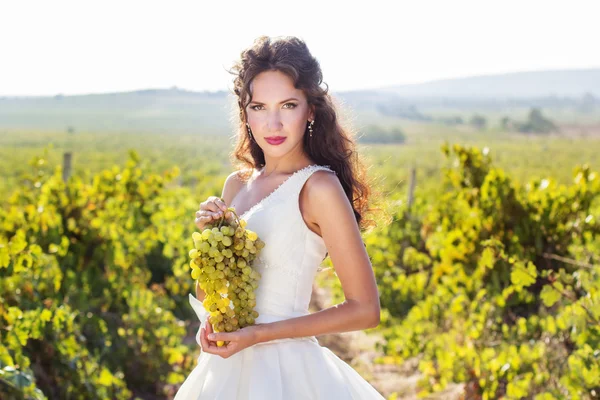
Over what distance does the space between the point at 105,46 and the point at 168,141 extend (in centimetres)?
986

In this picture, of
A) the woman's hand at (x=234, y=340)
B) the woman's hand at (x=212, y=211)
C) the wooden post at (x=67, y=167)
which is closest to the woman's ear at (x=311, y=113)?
the woman's hand at (x=212, y=211)

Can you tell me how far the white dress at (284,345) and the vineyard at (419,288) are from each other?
38.4 inches

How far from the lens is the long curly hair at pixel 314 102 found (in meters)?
1.84

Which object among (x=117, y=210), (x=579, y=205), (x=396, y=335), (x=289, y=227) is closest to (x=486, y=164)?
(x=579, y=205)

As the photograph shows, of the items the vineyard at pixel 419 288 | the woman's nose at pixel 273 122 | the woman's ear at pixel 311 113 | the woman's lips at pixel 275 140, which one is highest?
the woman's ear at pixel 311 113

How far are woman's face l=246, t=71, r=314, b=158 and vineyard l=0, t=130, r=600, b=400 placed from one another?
3.58ft

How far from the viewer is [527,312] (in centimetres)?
Result: 460

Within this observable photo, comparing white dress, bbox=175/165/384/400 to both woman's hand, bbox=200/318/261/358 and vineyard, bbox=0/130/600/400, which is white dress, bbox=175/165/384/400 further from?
vineyard, bbox=0/130/600/400

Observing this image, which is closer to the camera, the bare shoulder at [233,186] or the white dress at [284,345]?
the white dress at [284,345]

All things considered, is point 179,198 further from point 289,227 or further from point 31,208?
point 289,227

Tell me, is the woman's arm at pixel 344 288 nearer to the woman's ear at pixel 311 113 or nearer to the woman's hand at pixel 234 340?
the woman's hand at pixel 234 340

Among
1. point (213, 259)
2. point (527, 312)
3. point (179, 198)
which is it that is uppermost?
point (213, 259)

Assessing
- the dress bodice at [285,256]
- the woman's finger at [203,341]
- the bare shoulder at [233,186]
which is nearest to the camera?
the woman's finger at [203,341]

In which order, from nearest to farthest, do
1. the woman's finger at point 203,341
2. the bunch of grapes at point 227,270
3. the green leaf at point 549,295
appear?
the bunch of grapes at point 227,270, the woman's finger at point 203,341, the green leaf at point 549,295
